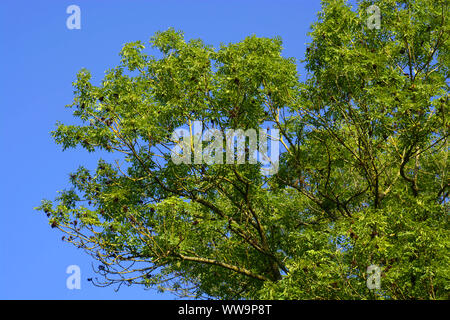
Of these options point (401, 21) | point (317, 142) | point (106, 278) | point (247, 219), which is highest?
point (401, 21)

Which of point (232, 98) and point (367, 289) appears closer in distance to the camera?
point (367, 289)

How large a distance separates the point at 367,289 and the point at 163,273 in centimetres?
716

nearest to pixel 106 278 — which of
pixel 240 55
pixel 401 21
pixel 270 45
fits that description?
pixel 240 55

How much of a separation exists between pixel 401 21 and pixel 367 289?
770 centimetres

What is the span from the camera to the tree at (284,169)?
486 inches

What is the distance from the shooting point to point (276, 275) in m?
15.7

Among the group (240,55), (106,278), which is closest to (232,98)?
(240,55)

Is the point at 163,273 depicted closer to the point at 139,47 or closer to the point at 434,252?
the point at 139,47

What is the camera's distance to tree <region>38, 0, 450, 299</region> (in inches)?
486

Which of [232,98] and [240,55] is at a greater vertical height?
[240,55]

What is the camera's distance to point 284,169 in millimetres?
15992

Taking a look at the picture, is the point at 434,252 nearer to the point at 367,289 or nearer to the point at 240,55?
the point at 367,289
